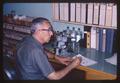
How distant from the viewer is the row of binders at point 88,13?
2.32 metres

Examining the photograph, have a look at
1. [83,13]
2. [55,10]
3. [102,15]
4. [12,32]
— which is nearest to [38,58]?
[12,32]

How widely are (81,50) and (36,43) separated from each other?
0.41 m

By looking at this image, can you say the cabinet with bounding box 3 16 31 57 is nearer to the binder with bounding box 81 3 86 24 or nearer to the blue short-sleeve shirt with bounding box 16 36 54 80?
the blue short-sleeve shirt with bounding box 16 36 54 80

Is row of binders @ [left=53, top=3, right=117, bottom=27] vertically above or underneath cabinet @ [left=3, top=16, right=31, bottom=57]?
above

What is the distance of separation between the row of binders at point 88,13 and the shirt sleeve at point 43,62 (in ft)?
1.13

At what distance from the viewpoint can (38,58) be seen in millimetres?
2305

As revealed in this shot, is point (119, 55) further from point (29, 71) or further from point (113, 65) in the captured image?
point (29, 71)

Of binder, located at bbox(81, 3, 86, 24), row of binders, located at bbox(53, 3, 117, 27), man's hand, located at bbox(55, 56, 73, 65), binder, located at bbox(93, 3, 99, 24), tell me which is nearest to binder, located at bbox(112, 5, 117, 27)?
row of binders, located at bbox(53, 3, 117, 27)

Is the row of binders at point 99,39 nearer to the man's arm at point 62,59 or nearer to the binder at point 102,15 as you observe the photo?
the binder at point 102,15

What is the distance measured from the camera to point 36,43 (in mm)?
2334

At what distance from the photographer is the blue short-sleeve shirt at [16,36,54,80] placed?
2.31 m

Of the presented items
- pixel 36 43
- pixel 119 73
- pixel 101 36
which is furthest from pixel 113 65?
pixel 36 43

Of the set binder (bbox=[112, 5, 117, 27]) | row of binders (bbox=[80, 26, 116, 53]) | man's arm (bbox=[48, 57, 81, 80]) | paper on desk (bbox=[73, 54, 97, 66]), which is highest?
binder (bbox=[112, 5, 117, 27])

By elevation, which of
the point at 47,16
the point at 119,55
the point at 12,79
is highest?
the point at 47,16
